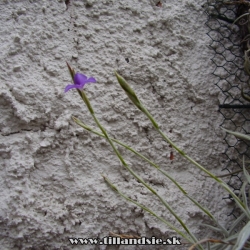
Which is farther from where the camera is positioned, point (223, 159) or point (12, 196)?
point (223, 159)

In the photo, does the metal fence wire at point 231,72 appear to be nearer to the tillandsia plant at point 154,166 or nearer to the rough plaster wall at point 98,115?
the rough plaster wall at point 98,115

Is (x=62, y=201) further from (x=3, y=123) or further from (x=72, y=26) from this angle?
(x=72, y=26)

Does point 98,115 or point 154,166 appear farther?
point 98,115

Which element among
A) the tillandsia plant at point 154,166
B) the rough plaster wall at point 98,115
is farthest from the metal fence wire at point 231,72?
the tillandsia plant at point 154,166

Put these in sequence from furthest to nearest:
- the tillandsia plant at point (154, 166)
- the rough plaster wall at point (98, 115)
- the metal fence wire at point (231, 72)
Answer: the metal fence wire at point (231, 72) < the rough plaster wall at point (98, 115) < the tillandsia plant at point (154, 166)

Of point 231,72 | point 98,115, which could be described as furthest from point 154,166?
point 231,72

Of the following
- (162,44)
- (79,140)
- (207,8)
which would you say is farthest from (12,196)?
(207,8)

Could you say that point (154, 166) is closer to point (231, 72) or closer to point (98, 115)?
point (98, 115)
